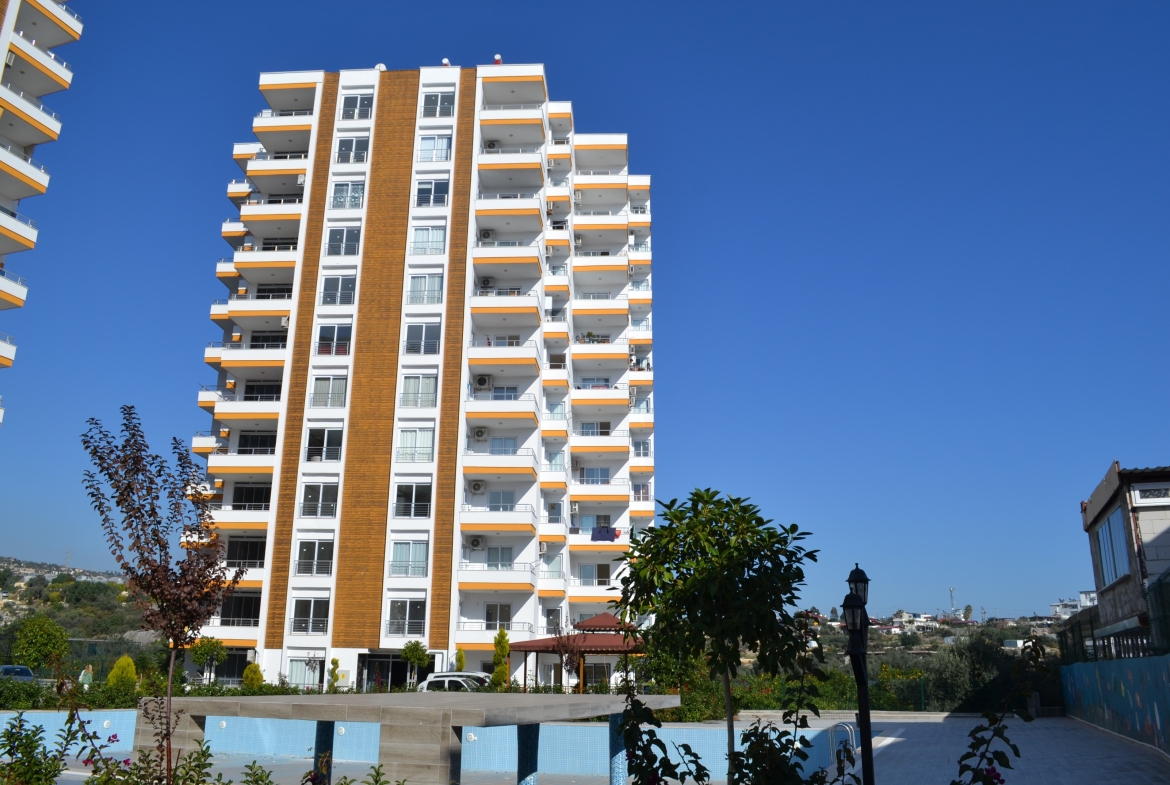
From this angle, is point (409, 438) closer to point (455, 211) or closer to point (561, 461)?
point (561, 461)

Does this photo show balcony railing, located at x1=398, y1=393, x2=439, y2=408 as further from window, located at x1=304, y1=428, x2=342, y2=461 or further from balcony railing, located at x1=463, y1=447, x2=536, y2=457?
window, located at x1=304, y1=428, x2=342, y2=461

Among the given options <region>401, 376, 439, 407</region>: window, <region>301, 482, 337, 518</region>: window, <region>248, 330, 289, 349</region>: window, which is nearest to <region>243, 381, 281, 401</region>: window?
<region>248, 330, 289, 349</region>: window

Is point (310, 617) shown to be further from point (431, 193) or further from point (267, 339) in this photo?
point (431, 193)

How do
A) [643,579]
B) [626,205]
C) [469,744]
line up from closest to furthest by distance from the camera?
[643,579]
[469,744]
[626,205]

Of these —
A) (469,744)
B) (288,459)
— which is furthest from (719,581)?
(288,459)

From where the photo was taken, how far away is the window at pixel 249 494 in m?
44.7

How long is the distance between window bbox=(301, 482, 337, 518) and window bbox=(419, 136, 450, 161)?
17.8m

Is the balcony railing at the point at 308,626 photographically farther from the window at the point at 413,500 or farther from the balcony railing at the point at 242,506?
the window at the point at 413,500

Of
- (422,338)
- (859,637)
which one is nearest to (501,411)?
(422,338)

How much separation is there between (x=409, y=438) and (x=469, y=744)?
2294 centimetres

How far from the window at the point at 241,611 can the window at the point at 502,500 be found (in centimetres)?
1193

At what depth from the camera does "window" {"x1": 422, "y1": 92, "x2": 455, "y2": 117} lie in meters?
48.2

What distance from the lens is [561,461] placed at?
4894 centimetres

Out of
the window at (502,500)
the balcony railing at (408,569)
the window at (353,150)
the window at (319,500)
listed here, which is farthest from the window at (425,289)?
the balcony railing at (408,569)
